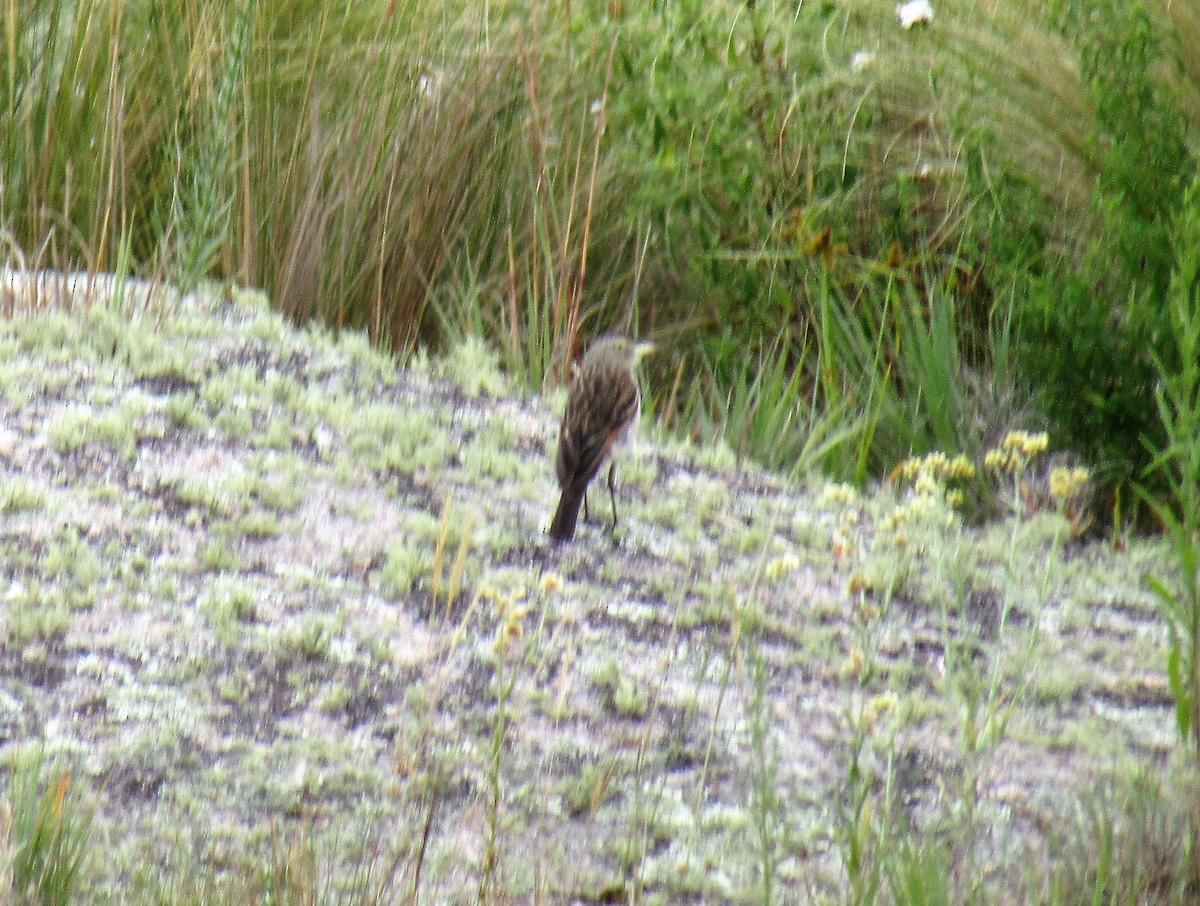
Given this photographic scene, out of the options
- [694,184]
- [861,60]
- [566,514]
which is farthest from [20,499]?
[861,60]

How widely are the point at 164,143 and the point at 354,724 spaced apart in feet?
9.29

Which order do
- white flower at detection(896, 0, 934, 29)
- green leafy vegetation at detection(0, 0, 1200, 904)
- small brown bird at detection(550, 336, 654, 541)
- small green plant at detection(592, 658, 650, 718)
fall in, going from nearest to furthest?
green leafy vegetation at detection(0, 0, 1200, 904)
small green plant at detection(592, 658, 650, 718)
small brown bird at detection(550, 336, 654, 541)
white flower at detection(896, 0, 934, 29)

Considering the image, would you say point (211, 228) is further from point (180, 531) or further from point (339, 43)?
point (180, 531)

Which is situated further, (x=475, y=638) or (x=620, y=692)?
(x=475, y=638)

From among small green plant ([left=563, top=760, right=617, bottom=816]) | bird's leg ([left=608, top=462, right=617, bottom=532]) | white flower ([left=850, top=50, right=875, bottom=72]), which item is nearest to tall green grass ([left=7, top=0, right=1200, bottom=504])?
white flower ([left=850, top=50, right=875, bottom=72])

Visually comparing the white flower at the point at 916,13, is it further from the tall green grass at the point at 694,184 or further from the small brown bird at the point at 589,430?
the small brown bird at the point at 589,430

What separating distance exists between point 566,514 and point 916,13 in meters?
2.23

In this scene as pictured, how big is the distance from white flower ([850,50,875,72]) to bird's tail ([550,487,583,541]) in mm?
2193

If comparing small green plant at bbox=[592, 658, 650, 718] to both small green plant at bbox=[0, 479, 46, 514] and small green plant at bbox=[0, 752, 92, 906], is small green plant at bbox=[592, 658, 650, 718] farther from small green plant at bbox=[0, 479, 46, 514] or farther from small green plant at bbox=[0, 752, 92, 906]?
small green plant at bbox=[0, 479, 46, 514]

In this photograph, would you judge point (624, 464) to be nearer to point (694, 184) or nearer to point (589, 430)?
point (589, 430)

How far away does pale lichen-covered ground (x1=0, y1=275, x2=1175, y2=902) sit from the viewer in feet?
8.41

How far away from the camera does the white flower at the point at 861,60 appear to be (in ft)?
16.6

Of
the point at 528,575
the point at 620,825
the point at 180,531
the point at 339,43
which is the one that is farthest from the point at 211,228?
the point at 620,825

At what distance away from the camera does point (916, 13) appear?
4.87 meters
